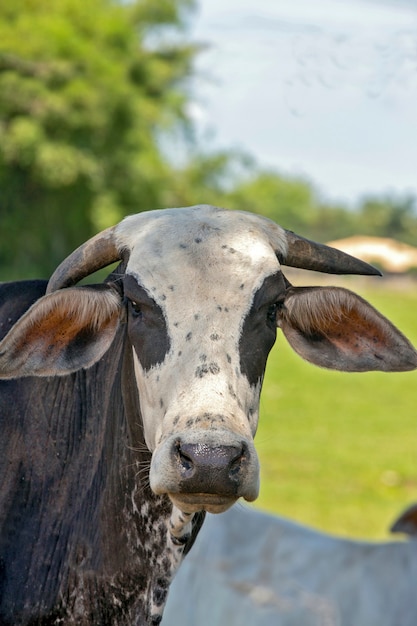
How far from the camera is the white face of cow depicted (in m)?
3.60

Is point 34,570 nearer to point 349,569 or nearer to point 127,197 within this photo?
point 349,569

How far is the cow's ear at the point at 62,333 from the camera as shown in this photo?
13.5ft

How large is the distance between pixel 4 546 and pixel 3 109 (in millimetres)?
20238

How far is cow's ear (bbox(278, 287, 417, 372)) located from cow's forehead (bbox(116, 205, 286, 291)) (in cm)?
24

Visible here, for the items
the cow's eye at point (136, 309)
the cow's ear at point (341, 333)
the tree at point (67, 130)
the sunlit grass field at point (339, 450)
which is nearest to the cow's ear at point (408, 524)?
the sunlit grass field at point (339, 450)

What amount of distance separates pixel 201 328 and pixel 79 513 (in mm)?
1016

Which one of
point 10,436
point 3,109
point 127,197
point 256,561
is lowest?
point 127,197

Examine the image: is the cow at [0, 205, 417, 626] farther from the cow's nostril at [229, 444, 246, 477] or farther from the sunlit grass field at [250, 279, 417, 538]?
the sunlit grass field at [250, 279, 417, 538]

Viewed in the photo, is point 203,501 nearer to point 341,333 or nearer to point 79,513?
point 79,513

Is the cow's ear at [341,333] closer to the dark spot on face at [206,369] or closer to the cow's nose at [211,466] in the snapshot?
the dark spot on face at [206,369]

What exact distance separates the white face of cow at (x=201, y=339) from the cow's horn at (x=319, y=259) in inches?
3.6

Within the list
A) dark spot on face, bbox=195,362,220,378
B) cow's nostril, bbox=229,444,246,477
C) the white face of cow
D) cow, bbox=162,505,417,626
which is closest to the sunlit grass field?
cow, bbox=162,505,417,626

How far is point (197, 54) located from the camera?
35.9 metres

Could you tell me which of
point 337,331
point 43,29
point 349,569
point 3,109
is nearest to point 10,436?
point 337,331
